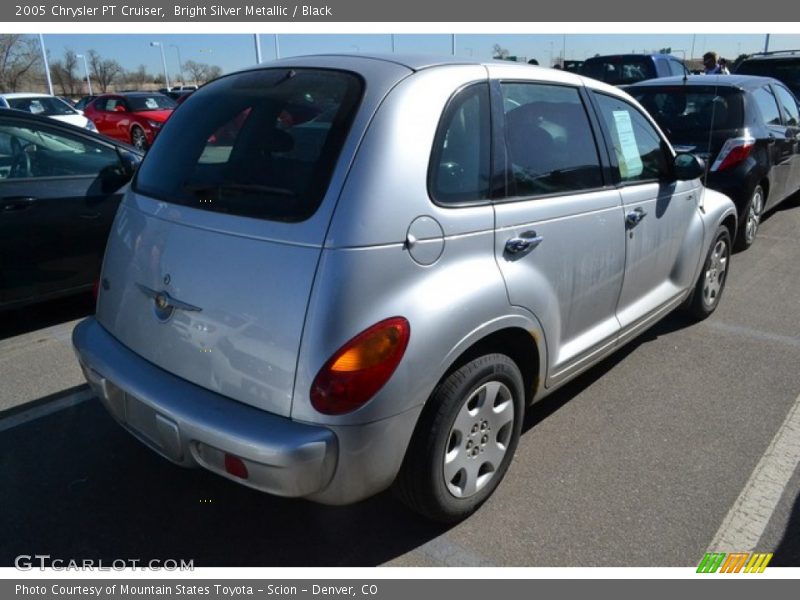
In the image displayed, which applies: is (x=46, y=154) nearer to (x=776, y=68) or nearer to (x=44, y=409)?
(x=44, y=409)

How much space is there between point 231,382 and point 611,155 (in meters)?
2.25

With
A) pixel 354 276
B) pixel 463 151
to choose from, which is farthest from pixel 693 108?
pixel 354 276

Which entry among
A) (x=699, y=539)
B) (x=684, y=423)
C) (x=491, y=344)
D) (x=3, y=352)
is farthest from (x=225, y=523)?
(x=3, y=352)

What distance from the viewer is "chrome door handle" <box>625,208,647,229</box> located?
3.32 metres

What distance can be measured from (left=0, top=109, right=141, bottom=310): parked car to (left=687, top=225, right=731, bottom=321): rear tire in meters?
4.31

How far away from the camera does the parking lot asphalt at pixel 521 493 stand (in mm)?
2500

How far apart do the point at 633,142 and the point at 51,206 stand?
3.87 m

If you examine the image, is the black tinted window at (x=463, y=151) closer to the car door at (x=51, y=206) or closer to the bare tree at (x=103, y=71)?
the car door at (x=51, y=206)

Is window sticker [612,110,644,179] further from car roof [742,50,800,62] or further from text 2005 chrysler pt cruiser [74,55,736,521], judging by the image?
car roof [742,50,800,62]

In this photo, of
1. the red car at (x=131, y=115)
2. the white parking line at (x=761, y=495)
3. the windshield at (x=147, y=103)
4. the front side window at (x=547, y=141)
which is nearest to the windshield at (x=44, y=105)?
the red car at (x=131, y=115)

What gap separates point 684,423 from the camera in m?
3.40

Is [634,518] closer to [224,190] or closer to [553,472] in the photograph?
[553,472]

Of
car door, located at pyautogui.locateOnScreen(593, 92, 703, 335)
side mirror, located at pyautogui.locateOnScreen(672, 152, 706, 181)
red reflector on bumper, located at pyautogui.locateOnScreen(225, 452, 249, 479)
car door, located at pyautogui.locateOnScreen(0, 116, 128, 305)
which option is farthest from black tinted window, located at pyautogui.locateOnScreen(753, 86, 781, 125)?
red reflector on bumper, located at pyautogui.locateOnScreen(225, 452, 249, 479)

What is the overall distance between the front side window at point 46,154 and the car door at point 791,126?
6856 mm
